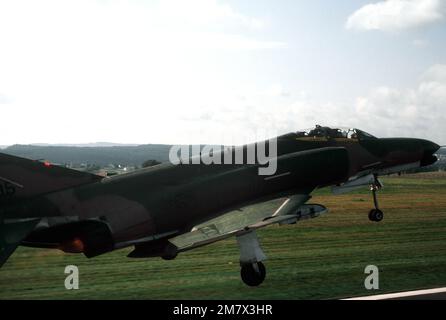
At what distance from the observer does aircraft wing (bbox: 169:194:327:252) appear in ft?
38.2

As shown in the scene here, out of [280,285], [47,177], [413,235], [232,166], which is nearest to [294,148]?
[232,166]

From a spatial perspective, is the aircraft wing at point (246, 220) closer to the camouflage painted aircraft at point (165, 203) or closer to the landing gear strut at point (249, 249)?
the camouflage painted aircraft at point (165, 203)

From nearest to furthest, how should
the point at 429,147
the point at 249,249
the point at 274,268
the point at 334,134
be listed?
the point at 249,249 < the point at 334,134 < the point at 274,268 < the point at 429,147

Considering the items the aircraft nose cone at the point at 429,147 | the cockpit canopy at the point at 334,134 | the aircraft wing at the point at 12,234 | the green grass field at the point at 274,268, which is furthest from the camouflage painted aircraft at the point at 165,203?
the aircraft nose cone at the point at 429,147

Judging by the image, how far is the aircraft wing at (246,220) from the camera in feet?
38.2

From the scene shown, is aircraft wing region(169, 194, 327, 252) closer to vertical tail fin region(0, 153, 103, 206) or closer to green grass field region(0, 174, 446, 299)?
green grass field region(0, 174, 446, 299)

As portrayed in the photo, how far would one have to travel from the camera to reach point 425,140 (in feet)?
60.0

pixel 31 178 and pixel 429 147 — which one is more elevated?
pixel 429 147

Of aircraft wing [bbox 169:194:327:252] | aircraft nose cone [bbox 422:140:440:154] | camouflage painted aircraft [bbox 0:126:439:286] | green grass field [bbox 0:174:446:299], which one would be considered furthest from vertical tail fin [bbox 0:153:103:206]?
aircraft nose cone [bbox 422:140:440:154]

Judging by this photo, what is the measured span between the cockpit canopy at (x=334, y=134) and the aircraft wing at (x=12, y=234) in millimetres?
9138

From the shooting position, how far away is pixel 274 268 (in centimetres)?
1759

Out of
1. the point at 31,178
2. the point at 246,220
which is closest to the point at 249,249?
the point at 246,220

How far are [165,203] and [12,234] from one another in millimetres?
4213

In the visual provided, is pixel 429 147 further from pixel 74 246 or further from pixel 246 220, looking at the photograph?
pixel 74 246
